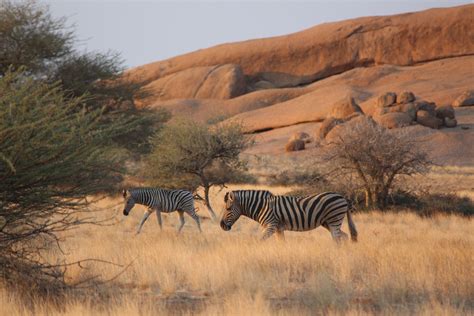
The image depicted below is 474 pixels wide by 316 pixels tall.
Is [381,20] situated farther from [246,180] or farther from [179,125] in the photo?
[179,125]

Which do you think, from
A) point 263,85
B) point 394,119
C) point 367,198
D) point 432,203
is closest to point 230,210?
point 367,198

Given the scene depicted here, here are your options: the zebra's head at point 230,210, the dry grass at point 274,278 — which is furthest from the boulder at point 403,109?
the zebra's head at point 230,210

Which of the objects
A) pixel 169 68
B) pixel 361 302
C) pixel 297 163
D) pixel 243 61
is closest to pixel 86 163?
pixel 361 302

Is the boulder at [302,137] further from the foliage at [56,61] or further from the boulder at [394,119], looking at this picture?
the foliage at [56,61]

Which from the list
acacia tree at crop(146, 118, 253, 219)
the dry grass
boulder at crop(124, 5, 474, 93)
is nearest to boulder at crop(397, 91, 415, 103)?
acacia tree at crop(146, 118, 253, 219)

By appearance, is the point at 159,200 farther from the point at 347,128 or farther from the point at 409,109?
the point at 409,109

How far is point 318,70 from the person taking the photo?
266ft

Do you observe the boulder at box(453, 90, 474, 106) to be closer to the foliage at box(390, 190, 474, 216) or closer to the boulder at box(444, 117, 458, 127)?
the boulder at box(444, 117, 458, 127)

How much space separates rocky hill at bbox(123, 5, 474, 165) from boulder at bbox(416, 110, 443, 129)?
334 inches

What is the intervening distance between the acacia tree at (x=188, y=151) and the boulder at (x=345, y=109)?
87.6ft

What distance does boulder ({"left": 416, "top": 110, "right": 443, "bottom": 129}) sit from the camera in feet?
154

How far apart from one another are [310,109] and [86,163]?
55.6 metres

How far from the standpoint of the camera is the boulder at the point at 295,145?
50.8m

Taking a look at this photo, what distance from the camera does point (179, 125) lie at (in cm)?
2695
